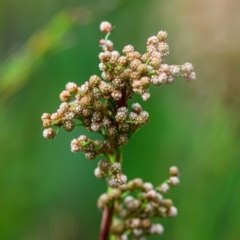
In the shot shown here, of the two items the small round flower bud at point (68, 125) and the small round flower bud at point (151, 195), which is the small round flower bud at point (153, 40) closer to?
the small round flower bud at point (68, 125)

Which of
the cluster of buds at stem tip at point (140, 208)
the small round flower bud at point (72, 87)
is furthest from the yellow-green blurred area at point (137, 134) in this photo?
the small round flower bud at point (72, 87)

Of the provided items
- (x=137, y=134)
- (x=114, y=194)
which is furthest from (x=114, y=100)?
(x=137, y=134)

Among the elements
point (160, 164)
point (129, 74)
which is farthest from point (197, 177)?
point (129, 74)

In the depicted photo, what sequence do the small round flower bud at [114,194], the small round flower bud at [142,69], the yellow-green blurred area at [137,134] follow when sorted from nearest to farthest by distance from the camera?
1. the small round flower bud at [142,69]
2. the small round flower bud at [114,194]
3. the yellow-green blurred area at [137,134]

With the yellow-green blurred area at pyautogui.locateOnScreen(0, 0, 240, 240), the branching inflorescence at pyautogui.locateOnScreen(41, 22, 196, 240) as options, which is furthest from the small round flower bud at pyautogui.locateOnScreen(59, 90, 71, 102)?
the yellow-green blurred area at pyautogui.locateOnScreen(0, 0, 240, 240)

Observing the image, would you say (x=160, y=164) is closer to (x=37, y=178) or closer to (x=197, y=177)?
(x=197, y=177)

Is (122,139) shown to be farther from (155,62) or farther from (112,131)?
(155,62)
